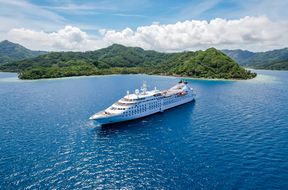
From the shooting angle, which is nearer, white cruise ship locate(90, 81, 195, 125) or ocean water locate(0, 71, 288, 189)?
ocean water locate(0, 71, 288, 189)

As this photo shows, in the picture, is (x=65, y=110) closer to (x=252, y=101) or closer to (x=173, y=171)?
(x=173, y=171)

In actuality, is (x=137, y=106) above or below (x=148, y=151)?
above

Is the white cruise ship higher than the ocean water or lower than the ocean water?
higher

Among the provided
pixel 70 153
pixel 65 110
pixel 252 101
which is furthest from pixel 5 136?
pixel 252 101

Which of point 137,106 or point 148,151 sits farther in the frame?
point 137,106
